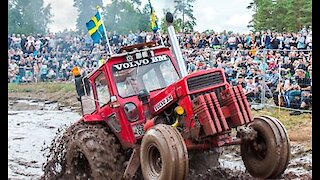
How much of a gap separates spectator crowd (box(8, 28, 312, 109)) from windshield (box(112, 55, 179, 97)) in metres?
0.69

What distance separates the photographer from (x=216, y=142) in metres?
6.22

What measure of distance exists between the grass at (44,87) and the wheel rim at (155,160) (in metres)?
17.1

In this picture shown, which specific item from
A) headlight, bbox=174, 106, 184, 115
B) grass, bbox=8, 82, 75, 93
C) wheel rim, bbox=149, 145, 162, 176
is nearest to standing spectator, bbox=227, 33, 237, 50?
grass, bbox=8, 82, 75, 93

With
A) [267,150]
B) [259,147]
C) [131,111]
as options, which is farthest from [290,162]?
[131,111]

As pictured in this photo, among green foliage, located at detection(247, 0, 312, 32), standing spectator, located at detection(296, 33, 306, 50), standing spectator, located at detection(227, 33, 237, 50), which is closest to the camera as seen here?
standing spectator, located at detection(296, 33, 306, 50)

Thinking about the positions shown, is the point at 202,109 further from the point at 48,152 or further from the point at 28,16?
the point at 28,16

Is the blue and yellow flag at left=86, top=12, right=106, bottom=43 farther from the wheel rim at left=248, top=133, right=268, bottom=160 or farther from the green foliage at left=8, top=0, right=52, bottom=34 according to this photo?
the green foliage at left=8, top=0, right=52, bottom=34

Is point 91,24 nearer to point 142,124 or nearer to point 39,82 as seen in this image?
point 142,124

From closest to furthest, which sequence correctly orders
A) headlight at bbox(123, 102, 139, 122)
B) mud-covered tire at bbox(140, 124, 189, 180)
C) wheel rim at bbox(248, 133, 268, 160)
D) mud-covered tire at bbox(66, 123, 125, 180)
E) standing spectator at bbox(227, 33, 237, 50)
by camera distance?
mud-covered tire at bbox(140, 124, 189, 180)
wheel rim at bbox(248, 133, 268, 160)
mud-covered tire at bbox(66, 123, 125, 180)
headlight at bbox(123, 102, 139, 122)
standing spectator at bbox(227, 33, 237, 50)

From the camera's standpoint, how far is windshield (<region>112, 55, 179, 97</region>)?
23.6 ft

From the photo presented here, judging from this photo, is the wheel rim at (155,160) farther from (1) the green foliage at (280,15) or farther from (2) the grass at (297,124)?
(1) the green foliage at (280,15)

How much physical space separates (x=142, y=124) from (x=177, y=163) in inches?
56.6
